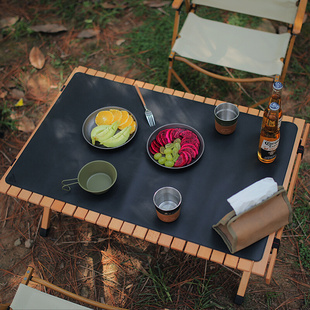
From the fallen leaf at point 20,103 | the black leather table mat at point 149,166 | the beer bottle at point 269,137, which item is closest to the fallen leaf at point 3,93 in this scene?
the fallen leaf at point 20,103

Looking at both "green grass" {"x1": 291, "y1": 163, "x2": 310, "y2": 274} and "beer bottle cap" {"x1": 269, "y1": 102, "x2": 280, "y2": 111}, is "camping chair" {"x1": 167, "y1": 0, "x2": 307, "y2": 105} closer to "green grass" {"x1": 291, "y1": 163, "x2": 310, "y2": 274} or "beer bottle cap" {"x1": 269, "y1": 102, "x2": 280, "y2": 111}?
"green grass" {"x1": 291, "y1": 163, "x2": 310, "y2": 274}

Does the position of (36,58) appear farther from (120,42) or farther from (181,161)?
(181,161)

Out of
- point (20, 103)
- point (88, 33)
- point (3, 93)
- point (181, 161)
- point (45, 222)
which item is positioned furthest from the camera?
point (88, 33)

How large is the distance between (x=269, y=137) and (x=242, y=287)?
1.01 metres

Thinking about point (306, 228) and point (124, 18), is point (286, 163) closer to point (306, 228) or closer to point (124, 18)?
point (306, 228)

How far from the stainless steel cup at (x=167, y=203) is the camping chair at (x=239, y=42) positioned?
1466mm

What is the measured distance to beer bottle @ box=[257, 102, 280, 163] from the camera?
2346 millimetres

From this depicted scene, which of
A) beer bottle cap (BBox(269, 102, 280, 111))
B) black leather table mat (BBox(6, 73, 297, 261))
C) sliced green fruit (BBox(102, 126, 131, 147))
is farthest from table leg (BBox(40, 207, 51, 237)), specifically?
beer bottle cap (BBox(269, 102, 280, 111))

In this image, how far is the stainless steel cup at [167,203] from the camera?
2189 millimetres

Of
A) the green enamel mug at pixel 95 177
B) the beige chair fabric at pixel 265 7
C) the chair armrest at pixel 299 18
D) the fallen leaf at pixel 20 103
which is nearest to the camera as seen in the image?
the green enamel mug at pixel 95 177

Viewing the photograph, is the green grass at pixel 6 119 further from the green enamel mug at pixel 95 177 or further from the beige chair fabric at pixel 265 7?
the beige chair fabric at pixel 265 7

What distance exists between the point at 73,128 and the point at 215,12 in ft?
8.95

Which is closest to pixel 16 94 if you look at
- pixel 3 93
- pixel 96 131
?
pixel 3 93

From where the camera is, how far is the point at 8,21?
4.77m
